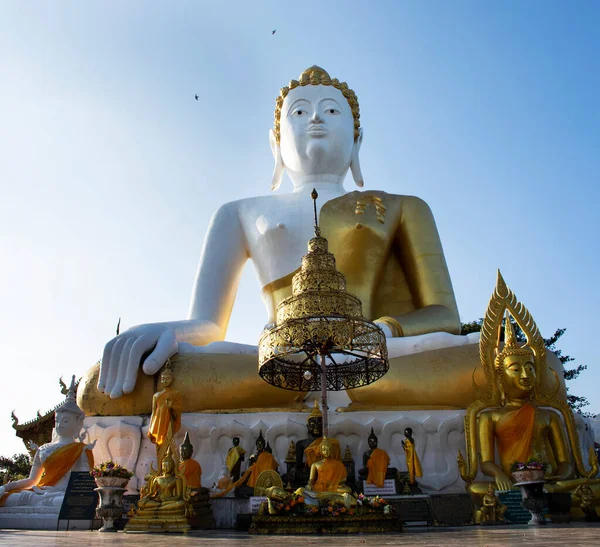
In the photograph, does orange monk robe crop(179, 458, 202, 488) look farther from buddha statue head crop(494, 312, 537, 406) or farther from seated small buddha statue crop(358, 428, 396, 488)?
buddha statue head crop(494, 312, 537, 406)

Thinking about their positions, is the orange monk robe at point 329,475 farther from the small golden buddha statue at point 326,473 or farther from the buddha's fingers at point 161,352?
the buddha's fingers at point 161,352

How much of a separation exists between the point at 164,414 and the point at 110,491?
1.17 m

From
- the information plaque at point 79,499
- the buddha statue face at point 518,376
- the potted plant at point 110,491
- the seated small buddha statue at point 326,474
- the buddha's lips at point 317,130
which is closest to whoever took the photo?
the seated small buddha statue at point 326,474

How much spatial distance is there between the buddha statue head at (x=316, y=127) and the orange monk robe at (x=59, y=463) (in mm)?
4767

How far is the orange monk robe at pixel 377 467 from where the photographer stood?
5.32 m

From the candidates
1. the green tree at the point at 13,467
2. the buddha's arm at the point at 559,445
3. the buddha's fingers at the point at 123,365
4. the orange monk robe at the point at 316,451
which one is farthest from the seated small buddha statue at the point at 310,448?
the green tree at the point at 13,467

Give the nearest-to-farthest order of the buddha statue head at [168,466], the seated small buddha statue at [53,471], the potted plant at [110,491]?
the potted plant at [110,491] → the buddha statue head at [168,466] → the seated small buddha statue at [53,471]

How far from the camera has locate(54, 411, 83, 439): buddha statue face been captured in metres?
6.04

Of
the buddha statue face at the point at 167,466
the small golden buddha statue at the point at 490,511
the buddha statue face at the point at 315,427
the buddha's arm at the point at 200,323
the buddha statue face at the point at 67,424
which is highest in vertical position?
the buddha's arm at the point at 200,323

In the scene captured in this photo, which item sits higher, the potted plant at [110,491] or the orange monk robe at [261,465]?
the orange monk robe at [261,465]

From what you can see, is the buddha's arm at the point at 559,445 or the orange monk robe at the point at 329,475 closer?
the orange monk robe at the point at 329,475

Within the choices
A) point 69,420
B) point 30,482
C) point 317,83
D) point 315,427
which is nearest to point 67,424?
point 69,420

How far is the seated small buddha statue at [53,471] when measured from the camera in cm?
547

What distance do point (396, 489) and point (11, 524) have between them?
10.7 ft
